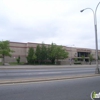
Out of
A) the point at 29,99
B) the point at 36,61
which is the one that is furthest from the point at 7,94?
the point at 36,61

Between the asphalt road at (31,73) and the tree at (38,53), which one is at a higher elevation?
the tree at (38,53)

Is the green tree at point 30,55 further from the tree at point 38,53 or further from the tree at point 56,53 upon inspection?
the tree at point 56,53

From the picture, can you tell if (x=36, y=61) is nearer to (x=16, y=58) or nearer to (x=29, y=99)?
(x=16, y=58)

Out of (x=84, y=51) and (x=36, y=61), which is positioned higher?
(x=84, y=51)

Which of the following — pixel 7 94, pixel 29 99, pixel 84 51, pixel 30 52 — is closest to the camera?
pixel 29 99

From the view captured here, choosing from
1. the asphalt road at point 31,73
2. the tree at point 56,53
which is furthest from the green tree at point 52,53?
the asphalt road at point 31,73

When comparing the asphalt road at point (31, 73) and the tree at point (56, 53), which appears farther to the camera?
the tree at point (56, 53)

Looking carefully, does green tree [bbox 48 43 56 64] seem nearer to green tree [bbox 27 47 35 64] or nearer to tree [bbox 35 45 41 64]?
tree [bbox 35 45 41 64]

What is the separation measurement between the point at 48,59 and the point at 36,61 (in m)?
5.41

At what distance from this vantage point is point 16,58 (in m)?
59.4

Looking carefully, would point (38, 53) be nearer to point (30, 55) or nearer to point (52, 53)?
point (30, 55)

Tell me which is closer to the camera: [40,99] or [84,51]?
[40,99]

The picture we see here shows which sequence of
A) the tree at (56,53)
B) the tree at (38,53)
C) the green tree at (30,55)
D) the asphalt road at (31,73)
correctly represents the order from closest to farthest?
1. the asphalt road at (31,73)
2. the green tree at (30,55)
3. the tree at (38,53)
4. the tree at (56,53)

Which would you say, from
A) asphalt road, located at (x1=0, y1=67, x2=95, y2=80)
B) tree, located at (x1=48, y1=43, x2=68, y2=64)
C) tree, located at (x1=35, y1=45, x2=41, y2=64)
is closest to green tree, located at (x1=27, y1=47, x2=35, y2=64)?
tree, located at (x1=35, y1=45, x2=41, y2=64)
